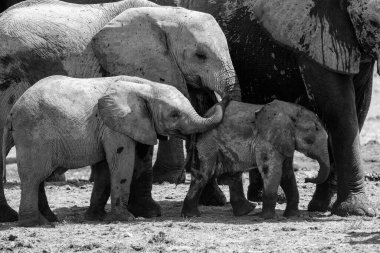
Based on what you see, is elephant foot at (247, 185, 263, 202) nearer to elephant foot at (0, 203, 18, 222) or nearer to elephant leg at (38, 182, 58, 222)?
elephant leg at (38, 182, 58, 222)

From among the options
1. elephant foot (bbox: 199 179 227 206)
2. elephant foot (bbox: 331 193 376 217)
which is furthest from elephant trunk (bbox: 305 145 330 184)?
elephant foot (bbox: 199 179 227 206)

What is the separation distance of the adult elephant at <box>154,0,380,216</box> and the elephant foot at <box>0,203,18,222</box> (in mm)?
2396

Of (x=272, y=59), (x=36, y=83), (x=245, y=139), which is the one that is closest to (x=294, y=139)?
(x=245, y=139)

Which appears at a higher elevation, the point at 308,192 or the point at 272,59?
the point at 272,59

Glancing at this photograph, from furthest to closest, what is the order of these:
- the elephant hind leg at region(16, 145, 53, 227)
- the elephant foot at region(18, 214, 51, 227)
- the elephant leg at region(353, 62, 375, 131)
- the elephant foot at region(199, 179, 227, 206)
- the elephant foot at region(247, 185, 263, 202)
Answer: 1. the elephant foot at region(247, 185, 263, 202)
2. the elephant foot at region(199, 179, 227, 206)
3. the elephant leg at region(353, 62, 375, 131)
4. the elephant foot at region(18, 214, 51, 227)
5. the elephant hind leg at region(16, 145, 53, 227)

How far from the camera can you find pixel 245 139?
439 inches

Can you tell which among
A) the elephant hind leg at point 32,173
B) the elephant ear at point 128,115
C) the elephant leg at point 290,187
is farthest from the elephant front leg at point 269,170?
the elephant hind leg at point 32,173

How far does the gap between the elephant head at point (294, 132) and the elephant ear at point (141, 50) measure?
0.79m

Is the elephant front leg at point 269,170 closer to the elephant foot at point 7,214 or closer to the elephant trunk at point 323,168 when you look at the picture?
the elephant trunk at point 323,168

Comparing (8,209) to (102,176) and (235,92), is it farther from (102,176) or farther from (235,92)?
(235,92)

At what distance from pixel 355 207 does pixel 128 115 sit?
2.02 metres

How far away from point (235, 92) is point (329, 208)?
1369mm

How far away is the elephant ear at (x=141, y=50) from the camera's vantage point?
37.6ft

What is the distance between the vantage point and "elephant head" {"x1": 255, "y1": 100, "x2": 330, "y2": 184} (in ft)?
36.1
